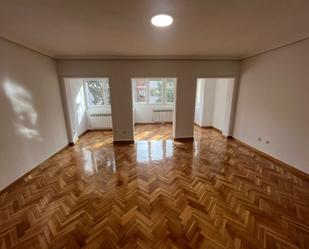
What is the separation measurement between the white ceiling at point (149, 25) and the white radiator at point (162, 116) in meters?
3.72

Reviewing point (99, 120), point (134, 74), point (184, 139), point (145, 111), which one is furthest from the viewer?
point (145, 111)

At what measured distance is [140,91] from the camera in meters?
7.00

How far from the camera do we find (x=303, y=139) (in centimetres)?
282

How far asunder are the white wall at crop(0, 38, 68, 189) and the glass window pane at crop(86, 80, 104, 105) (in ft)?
6.76

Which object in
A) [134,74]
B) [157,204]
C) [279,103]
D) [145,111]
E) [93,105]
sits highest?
[134,74]

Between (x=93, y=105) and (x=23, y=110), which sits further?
(x=93, y=105)

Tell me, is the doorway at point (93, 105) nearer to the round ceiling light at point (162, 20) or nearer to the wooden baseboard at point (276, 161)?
the round ceiling light at point (162, 20)

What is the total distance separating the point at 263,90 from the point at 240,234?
341 centimetres

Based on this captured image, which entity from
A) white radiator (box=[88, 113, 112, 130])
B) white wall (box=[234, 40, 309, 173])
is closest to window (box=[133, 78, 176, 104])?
white radiator (box=[88, 113, 112, 130])

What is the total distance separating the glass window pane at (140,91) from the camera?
6.90m

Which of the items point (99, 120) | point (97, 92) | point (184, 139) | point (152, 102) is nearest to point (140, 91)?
point (152, 102)

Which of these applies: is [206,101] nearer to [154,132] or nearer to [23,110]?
[154,132]

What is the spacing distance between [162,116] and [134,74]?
10.5 feet

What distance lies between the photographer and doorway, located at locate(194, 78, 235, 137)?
4941 millimetres
